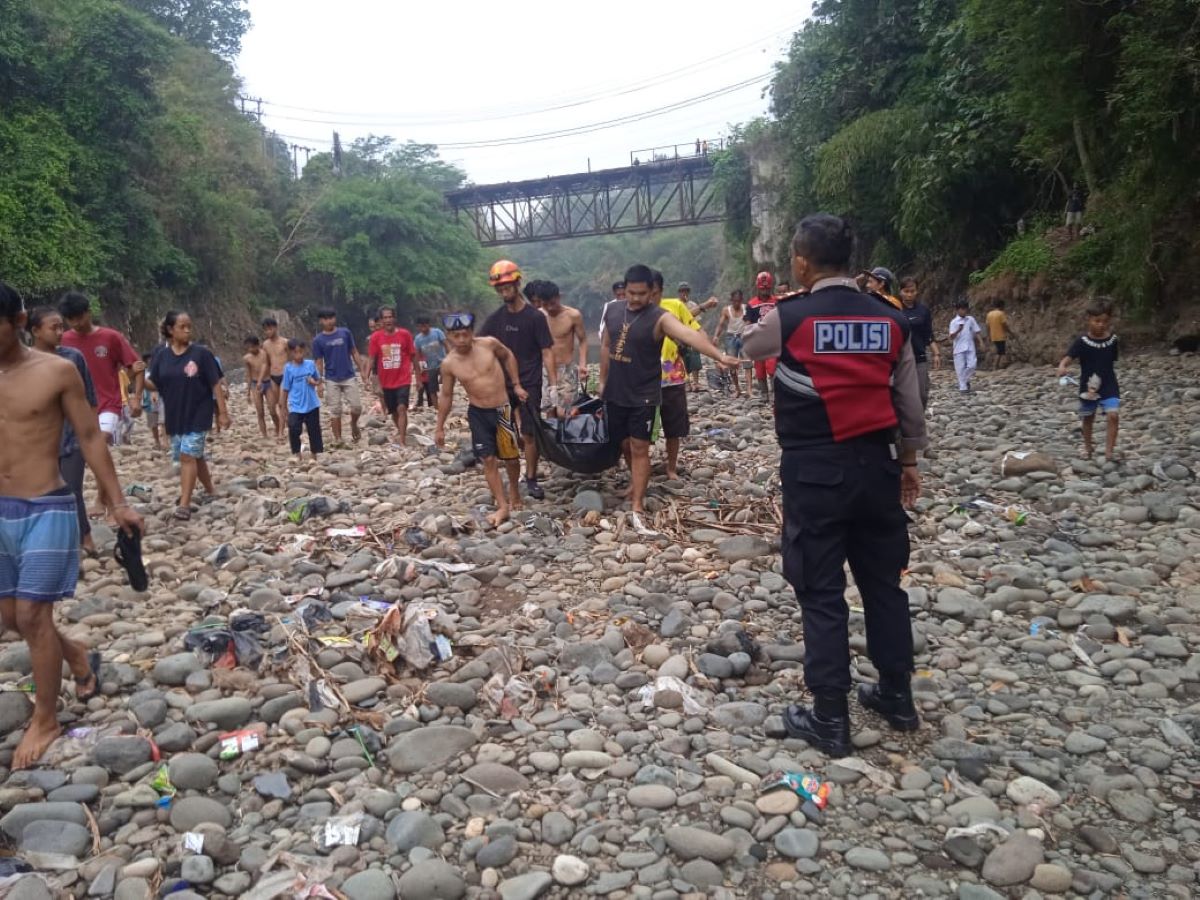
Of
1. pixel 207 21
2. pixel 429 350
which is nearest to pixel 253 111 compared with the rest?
pixel 207 21

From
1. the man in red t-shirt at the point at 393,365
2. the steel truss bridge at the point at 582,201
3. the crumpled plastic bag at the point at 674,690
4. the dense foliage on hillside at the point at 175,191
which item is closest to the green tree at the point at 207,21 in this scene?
the dense foliage on hillside at the point at 175,191

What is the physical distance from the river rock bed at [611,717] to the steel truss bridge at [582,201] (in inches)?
1128

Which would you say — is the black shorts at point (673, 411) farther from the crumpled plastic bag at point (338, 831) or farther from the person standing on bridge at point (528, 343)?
the crumpled plastic bag at point (338, 831)

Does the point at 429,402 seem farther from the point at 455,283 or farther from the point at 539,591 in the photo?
the point at 455,283

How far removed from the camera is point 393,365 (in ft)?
35.7

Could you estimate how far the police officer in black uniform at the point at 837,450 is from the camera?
10.8 ft

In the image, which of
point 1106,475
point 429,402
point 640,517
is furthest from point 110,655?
point 429,402

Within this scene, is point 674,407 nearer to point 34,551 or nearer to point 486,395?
point 486,395

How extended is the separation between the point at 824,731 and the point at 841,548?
2.40 feet

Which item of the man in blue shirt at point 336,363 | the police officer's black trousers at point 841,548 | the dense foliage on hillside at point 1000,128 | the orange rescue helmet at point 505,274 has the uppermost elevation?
the dense foliage on hillside at point 1000,128

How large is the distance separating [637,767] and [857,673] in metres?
1.29

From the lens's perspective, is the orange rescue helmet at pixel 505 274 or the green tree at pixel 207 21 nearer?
the orange rescue helmet at pixel 505 274

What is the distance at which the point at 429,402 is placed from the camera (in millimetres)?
14812

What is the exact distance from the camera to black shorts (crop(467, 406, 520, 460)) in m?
6.80
